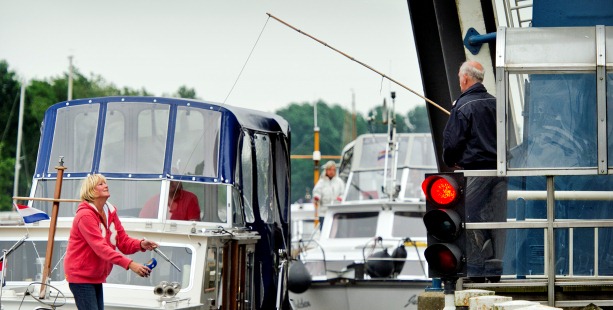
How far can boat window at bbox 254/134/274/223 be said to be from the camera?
17.8 metres

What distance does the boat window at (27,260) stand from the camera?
47.9 feet

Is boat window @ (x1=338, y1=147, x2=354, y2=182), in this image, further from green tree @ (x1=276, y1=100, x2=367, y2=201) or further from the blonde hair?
green tree @ (x1=276, y1=100, x2=367, y2=201)

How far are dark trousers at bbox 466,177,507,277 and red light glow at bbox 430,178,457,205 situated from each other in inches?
15.6

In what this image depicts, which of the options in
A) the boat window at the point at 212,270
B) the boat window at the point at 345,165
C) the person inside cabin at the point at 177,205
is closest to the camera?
the boat window at the point at 212,270

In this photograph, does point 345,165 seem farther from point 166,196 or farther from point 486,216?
point 486,216

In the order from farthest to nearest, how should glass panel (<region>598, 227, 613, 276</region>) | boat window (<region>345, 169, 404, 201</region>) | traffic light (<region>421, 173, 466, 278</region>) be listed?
boat window (<region>345, 169, 404, 201</region>)
glass panel (<region>598, 227, 613, 276</region>)
traffic light (<region>421, 173, 466, 278</region>)

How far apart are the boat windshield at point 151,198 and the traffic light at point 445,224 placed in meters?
4.93

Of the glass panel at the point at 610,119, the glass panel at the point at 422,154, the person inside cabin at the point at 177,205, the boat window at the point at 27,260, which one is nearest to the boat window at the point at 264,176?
the person inside cabin at the point at 177,205

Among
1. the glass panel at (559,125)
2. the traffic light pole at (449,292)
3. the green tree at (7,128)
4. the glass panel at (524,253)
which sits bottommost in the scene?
the traffic light pole at (449,292)

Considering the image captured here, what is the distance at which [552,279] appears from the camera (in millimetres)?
11359

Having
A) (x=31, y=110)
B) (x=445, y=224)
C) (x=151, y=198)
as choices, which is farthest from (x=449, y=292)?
(x=31, y=110)

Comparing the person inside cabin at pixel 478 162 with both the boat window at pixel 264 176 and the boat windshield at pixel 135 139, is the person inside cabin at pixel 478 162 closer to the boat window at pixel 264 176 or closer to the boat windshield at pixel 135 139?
the boat windshield at pixel 135 139

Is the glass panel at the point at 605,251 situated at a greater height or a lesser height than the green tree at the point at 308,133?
lesser

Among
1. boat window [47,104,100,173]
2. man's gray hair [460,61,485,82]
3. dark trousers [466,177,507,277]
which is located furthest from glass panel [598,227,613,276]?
boat window [47,104,100,173]
